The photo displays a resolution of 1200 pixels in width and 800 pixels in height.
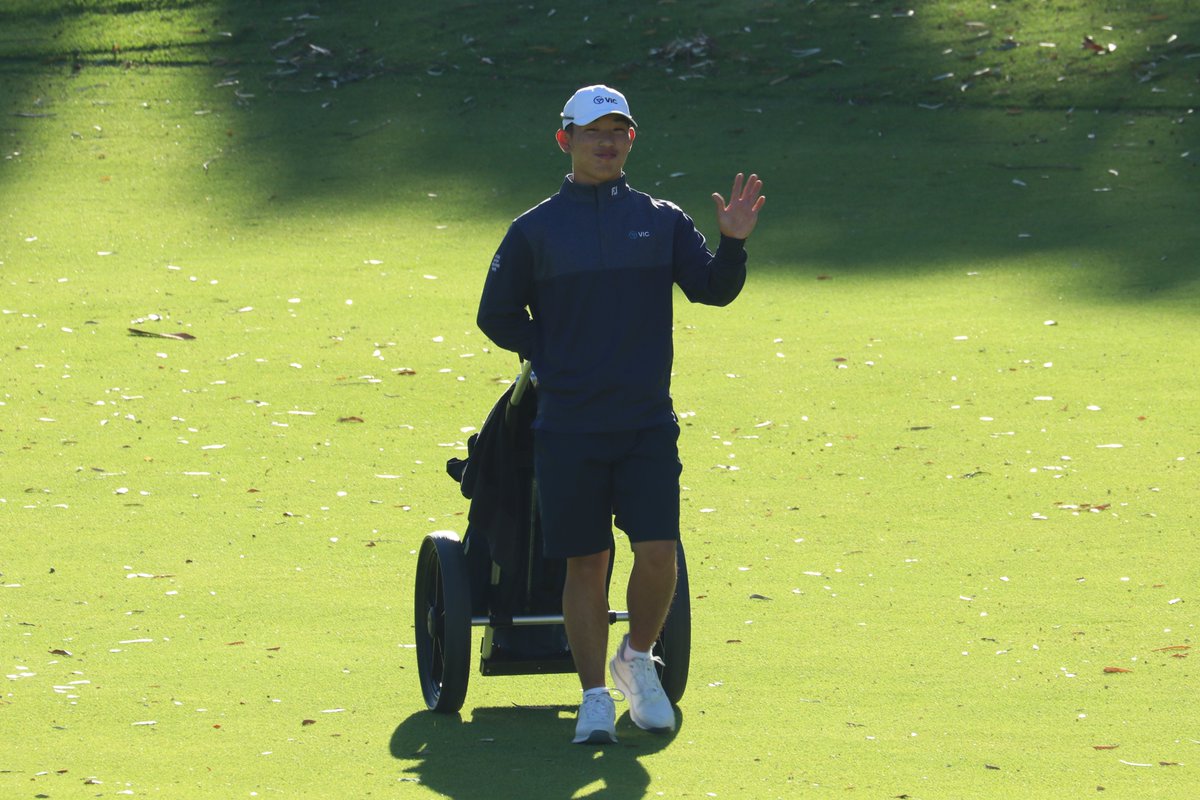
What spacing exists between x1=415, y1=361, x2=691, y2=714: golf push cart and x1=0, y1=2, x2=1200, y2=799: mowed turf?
A: 152 mm

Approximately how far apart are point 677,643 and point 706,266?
114 cm

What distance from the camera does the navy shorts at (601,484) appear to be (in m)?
5.00

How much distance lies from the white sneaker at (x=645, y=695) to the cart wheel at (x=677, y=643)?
15cm

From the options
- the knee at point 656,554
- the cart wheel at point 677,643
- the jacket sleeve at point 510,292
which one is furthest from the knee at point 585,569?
the jacket sleeve at point 510,292

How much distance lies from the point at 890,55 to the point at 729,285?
13.3 metres

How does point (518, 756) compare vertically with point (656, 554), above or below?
below

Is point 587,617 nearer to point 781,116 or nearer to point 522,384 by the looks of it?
point 522,384

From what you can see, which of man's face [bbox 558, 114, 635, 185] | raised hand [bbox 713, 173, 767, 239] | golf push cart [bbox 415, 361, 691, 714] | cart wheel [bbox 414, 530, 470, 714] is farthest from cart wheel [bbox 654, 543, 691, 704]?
man's face [bbox 558, 114, 635, 185]

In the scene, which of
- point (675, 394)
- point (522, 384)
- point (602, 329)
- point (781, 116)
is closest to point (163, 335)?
point (675, 394)

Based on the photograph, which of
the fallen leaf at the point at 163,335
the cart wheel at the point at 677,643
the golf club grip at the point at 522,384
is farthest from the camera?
the fallen leaf at the point at 163,335

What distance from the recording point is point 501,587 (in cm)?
545

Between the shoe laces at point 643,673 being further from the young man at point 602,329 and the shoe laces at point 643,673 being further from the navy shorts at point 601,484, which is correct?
the navy shorts at point 601,484

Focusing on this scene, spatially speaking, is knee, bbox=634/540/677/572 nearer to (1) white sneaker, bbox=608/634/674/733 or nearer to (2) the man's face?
(1) white sneaker, bbox=608/634/674/733

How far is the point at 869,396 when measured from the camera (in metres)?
9.77
